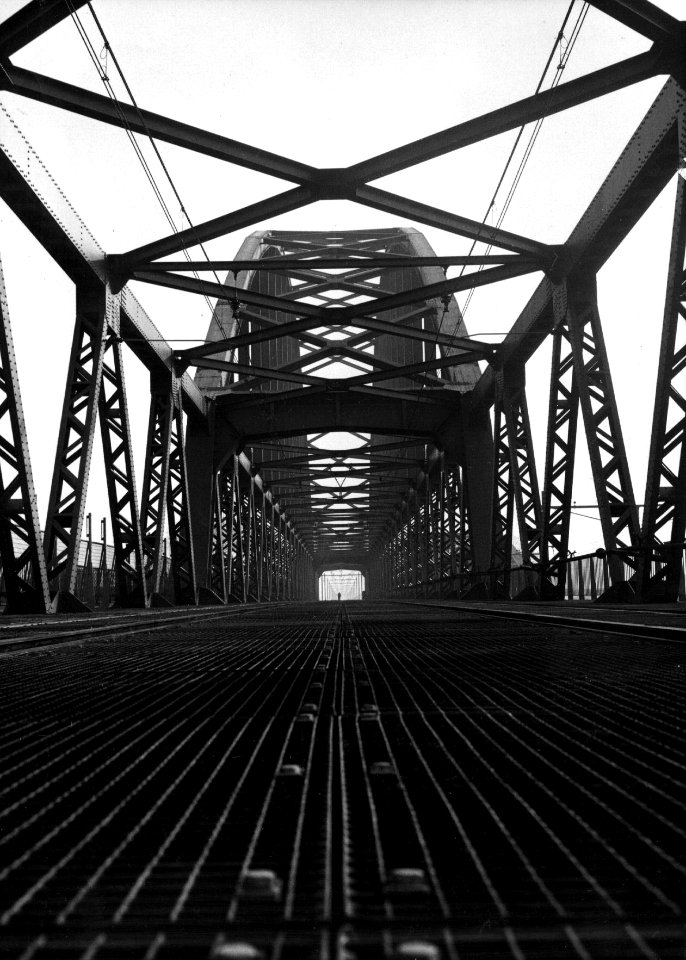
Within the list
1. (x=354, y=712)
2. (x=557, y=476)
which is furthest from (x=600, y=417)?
(x=354, y=712)

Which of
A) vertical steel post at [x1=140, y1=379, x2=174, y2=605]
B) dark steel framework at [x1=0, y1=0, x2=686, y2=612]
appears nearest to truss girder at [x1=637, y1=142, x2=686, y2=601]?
dark steel framework at [x1=0, y1=0, x2=686, y2=612]

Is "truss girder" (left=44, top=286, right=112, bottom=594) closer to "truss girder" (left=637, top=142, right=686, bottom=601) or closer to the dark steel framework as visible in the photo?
the dark steel framework

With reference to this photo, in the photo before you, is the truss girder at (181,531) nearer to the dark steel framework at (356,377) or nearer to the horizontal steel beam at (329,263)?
the dark steel framework at (356,377)

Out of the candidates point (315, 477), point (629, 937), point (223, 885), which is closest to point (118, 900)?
point (223, 885)

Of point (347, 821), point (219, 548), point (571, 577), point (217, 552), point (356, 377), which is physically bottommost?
point (347, 821)

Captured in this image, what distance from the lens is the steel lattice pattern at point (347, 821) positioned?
3.22 feet

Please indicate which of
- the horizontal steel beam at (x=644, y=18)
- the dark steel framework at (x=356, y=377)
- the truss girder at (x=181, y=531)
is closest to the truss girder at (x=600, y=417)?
the dark steel framework at (x=356, y=377)

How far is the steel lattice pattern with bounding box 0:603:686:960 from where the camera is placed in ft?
3.22

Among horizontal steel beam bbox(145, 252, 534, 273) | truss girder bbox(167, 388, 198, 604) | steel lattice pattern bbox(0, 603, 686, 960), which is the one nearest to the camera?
steel lattice pattern bbox(0, 603, 686, 960)

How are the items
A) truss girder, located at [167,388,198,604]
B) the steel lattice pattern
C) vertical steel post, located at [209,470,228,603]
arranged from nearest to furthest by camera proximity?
the steel lattice pattern < truss girder, located at [167,388,198,604] < vertical steel post, located at [209,470,228,603]

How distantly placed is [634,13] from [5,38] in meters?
6.36

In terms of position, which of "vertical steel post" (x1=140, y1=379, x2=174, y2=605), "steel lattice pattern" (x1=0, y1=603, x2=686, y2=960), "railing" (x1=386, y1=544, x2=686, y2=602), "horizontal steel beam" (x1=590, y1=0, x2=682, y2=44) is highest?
"horizontal steel beam" (x1=590, y1=0, x2=682, y2=44)

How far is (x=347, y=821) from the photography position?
1.40 metres

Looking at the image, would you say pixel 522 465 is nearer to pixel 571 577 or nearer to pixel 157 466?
pixel 571 577
